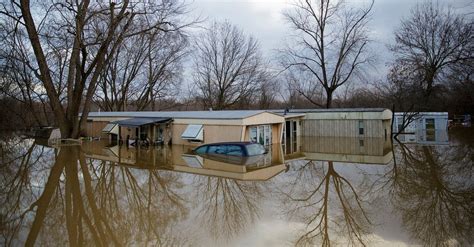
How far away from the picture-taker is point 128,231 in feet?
21.7

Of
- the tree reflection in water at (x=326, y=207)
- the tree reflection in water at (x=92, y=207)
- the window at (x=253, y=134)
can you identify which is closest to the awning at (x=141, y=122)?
the window at (x=253, y=134)

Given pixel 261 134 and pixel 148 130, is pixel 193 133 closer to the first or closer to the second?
pixel 261 134

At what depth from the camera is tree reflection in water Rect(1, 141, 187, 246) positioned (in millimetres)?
6348

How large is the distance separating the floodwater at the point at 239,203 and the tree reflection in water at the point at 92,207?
3 cm

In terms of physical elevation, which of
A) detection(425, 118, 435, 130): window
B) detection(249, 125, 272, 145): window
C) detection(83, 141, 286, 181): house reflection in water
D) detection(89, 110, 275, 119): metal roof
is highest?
detection(89, 110, 275, 119): metal roof

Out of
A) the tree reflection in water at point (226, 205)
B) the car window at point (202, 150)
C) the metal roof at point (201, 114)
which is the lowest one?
the tree reflection in water at point (226, 205)

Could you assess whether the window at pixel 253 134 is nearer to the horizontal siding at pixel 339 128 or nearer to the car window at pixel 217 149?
the car window at pixel 217 149

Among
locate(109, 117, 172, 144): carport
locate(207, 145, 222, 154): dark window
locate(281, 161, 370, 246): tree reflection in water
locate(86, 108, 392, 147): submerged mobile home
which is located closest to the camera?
locate(281, 161, 370, 246): tree reflection in water

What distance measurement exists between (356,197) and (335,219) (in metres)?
2.20

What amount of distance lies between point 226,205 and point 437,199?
5347mm

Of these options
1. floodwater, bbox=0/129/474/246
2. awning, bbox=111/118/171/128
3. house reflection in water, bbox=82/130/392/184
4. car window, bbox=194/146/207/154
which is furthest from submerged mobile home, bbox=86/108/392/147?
floodwater, bbox=0/129/474/246

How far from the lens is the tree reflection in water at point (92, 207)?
6.35 metres

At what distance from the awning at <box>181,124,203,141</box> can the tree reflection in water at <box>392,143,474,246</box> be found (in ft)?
40.0

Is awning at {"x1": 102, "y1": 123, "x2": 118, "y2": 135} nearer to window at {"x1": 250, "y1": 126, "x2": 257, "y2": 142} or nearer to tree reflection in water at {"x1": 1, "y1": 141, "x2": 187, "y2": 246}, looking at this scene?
window at {"x1": 250, "y1": 126, "x2": 257, "y2": 142}
